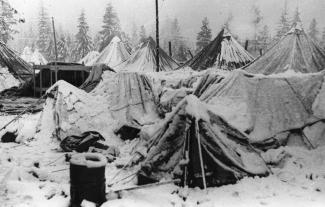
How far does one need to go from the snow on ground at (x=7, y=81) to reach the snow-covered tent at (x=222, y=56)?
1352 cm

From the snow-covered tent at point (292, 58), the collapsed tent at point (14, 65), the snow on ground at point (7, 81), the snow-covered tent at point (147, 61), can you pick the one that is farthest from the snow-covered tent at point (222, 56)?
the collapsed tent at point (14, 65)

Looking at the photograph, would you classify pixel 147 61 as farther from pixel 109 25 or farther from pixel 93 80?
pixel 109 25

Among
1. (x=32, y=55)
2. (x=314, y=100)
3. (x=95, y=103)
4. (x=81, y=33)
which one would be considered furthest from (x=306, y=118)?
(x=81, y=33)

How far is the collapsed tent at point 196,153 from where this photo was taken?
7320mm

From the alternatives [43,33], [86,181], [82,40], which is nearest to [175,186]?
[86,181]

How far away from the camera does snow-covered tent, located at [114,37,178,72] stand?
81.6ft

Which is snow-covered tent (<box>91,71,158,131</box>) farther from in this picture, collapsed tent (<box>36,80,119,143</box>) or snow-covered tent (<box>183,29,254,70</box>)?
snow-covered tent (<box>183,29,254,70</box>)

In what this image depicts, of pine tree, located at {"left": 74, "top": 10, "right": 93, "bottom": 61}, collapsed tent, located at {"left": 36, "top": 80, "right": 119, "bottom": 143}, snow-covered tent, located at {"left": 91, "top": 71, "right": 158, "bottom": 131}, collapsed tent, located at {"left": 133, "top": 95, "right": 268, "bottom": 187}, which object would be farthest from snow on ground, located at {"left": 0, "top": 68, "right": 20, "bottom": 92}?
pine tree, located at {"left": 74, "top": 10, "right": 93, "bottom": 61}

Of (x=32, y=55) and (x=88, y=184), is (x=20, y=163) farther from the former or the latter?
(x=32, y=55)

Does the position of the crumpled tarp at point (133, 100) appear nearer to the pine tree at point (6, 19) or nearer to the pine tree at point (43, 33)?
the pine tree at point (6, 19)

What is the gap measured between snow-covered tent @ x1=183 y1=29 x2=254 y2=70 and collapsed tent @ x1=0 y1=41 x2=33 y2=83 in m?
14.6

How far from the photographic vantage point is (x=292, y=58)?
1510cm

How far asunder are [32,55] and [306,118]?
4935cm

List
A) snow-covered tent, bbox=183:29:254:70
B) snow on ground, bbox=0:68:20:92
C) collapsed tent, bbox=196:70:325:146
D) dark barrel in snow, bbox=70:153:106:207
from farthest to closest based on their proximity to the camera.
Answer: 1. snow on ground, bbox=0:68:20:92
2. snow-covered tent, bbox=183:29:254:70
3. collapsed tent, bbox=196:70:325:146
4. dark barrel in snow, bbox=70:153:106:207
